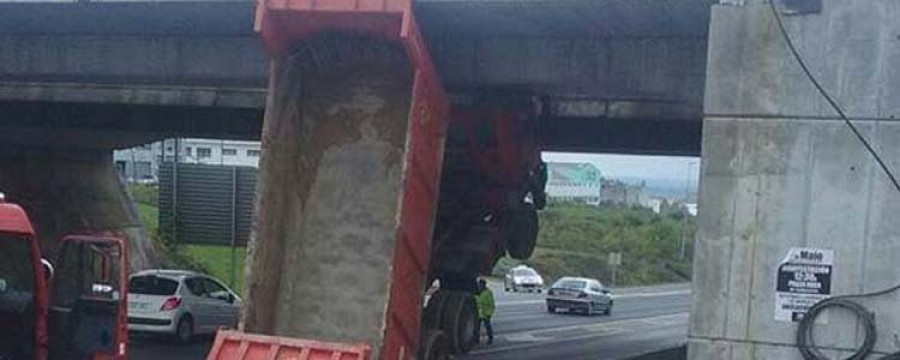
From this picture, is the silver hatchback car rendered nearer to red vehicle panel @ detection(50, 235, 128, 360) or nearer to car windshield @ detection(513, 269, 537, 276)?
car windshield @ detection(513, 269, 537, 276)

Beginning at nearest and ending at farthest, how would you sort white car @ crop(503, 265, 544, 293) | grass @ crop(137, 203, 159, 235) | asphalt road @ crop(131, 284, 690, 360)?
asphalt road @ crop(131, 284, 690, 360) < grass @ crop(137, 203, 159, 235) < white car @ crop(503, 265, 544, 293)

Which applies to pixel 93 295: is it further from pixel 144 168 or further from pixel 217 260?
pixel 144 168

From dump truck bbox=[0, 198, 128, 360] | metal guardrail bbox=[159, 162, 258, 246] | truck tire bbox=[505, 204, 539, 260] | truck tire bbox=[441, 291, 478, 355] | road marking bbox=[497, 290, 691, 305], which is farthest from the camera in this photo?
road marking bbox=[497, 290, 691, 305]

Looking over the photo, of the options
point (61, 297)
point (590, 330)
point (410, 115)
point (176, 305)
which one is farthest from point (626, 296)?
point (61, 297)

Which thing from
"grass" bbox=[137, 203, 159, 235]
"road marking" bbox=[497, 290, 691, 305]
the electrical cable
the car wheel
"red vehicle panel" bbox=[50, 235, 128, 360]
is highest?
the electrical cable

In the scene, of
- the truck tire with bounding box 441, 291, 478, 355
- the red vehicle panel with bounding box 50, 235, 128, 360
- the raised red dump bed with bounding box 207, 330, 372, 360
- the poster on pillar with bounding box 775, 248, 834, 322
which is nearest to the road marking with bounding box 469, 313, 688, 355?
the truck tire with bounding box 441, 291, 478, 355

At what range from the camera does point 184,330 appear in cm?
2480

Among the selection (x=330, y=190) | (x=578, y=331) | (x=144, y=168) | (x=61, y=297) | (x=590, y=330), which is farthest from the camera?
(x=144, y=168)

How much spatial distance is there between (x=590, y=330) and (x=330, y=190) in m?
23.0

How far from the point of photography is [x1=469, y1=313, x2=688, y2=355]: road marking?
2984cm

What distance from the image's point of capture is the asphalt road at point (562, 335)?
82.2 ft

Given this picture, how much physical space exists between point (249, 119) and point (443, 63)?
863cm

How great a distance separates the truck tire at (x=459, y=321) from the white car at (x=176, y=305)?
7005 mm

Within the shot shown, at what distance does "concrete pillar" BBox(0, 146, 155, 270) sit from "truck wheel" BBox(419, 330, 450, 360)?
15.9 m
